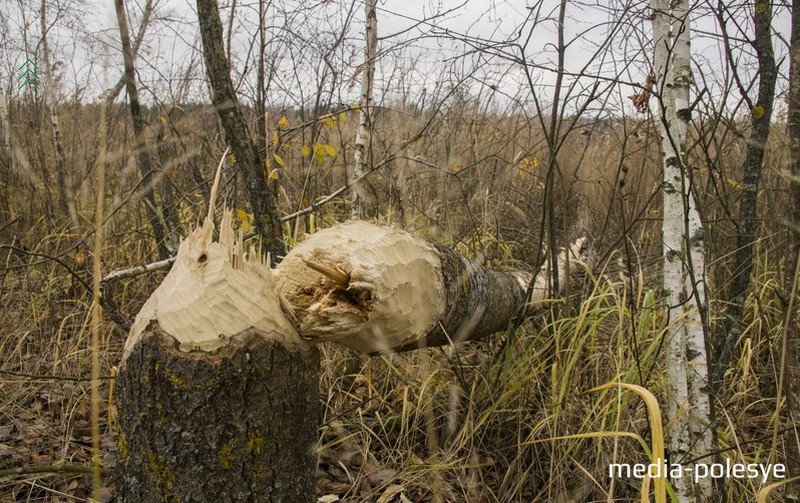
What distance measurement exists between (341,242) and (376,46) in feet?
8.81

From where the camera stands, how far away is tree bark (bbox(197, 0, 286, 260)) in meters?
2.17

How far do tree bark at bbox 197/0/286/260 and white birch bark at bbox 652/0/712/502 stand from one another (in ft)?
4.77

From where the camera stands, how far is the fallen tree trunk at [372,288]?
145 centimetres

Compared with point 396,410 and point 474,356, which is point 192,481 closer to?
point 396,410

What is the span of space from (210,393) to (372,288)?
17.9 inches

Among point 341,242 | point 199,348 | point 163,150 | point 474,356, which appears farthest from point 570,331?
point 163,150

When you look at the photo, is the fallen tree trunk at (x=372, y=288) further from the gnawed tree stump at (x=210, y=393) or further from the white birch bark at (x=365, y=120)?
the white birch bark at (x=365, y=120)

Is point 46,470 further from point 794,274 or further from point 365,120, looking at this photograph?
point 365,120

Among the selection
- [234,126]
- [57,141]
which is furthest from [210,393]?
[57,141]

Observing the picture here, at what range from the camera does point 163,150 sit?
10.3ft

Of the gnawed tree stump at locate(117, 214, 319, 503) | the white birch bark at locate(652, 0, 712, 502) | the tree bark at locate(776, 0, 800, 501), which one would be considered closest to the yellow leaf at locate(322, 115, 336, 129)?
the white birch bark at locate(652, 0, 712, 502)

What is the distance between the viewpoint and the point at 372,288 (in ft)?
4.75

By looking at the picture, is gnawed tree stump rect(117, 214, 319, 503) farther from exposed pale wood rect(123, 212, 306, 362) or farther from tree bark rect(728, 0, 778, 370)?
tree bark rect(728, 0, 778, 370)

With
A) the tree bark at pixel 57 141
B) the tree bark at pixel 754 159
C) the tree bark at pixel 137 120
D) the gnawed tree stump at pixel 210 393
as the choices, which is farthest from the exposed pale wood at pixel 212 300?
the tree bark at pixel 57 141
